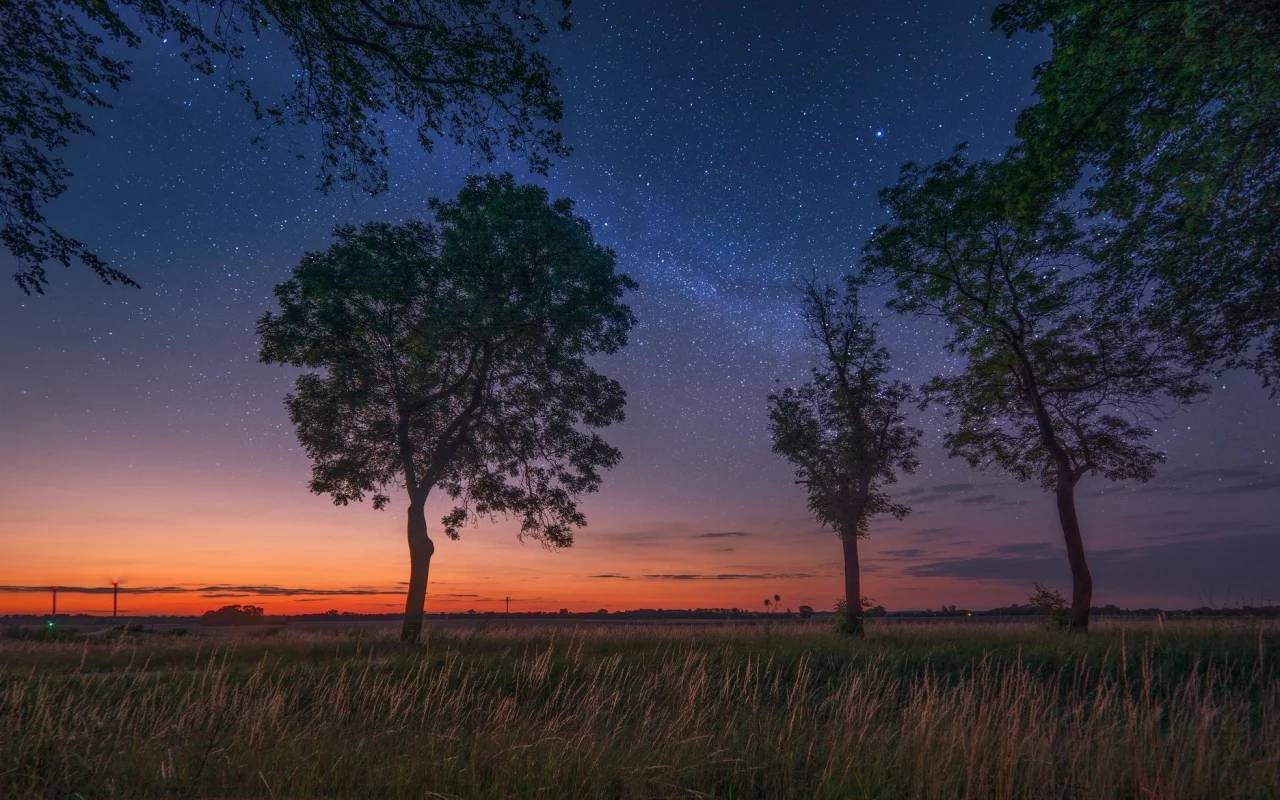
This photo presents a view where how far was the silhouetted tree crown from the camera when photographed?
21.9 metres

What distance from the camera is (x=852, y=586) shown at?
2528 cm

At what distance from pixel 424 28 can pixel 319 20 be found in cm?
128

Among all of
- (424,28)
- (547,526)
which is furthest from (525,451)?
(424,28)

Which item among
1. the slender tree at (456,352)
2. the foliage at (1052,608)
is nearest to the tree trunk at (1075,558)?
the foliage at (1052,608)

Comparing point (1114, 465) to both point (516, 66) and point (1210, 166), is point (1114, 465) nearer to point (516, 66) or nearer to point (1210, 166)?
point (1210, 166)

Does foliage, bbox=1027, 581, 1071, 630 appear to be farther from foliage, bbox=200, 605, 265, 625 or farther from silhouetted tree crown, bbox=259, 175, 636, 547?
foliage, bbox=200, 605, 265, 625

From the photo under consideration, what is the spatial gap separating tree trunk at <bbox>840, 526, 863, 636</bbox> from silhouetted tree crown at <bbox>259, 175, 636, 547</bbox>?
995 cm

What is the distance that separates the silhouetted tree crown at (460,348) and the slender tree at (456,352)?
46 mm

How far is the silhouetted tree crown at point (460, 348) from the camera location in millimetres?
→ 21922

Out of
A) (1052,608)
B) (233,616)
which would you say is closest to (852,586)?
(1052,608)

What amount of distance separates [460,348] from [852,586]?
54.5 ft

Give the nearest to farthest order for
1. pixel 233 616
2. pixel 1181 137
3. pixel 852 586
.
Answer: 1. pixel 1181 137
2. pixel 852 586
3. pixel 233 616

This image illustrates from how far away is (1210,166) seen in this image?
36.0ft

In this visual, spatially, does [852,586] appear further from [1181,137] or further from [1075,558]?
[1181,137]
